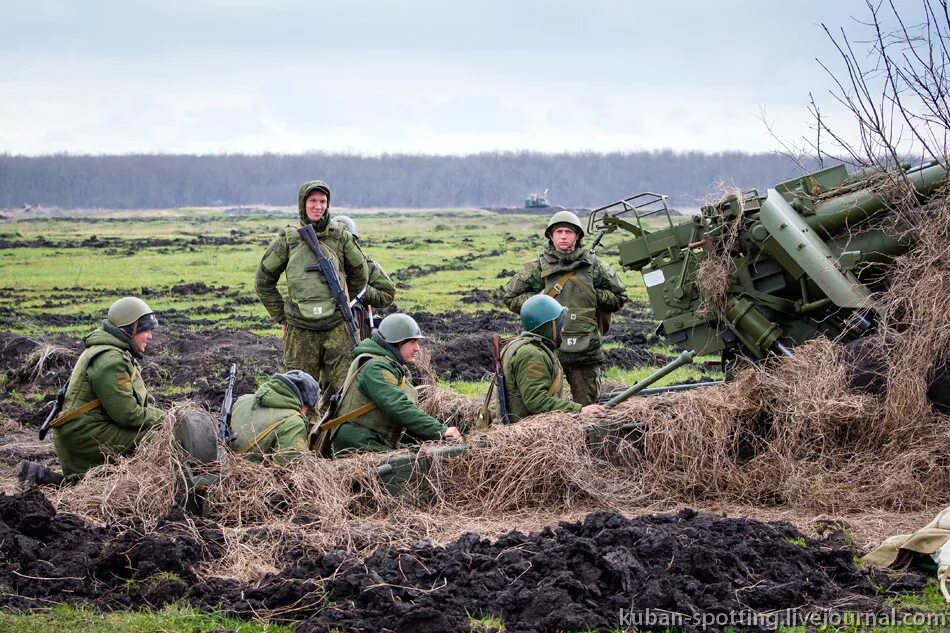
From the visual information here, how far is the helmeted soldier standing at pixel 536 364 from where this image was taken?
334 inches

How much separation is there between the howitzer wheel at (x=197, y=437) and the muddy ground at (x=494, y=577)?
942 mm

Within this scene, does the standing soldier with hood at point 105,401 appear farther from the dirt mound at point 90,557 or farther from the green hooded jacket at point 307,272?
the green hooded jacket at point 307,272

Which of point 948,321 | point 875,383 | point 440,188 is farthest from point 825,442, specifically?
point 440,188

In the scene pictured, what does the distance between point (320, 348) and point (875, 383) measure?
191 inches

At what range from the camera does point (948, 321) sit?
8.09 meters

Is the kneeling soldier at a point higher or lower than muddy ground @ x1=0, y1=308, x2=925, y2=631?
higher

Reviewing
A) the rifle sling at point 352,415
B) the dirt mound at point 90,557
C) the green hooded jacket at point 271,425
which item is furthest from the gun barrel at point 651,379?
the dirt mound at point 90,557

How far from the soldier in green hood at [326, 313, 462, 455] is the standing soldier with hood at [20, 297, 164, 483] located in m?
1.41

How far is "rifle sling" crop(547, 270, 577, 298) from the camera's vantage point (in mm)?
10078

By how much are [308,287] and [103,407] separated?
8.80 ft

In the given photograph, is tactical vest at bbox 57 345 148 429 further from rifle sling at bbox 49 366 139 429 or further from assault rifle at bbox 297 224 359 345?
assault rifle at bbox 297 224 359 345

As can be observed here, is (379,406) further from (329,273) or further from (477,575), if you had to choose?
(329,273)

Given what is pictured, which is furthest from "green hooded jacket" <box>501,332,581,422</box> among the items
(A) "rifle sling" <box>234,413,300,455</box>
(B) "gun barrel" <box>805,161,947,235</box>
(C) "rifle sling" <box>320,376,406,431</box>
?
(B) "gun barrel" <box>805,161,947,235</box>

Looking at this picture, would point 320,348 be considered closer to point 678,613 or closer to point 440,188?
point 678,613
